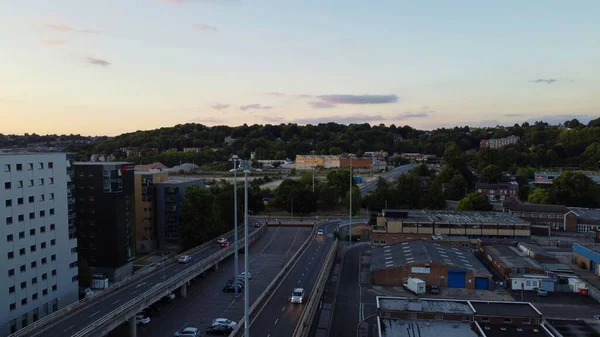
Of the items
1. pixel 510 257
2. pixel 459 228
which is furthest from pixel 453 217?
pixel 510 257

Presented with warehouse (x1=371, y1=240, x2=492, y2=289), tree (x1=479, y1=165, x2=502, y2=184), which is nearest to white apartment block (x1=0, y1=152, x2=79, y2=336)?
warehouse (x1=371, y1=240, x2=492, y2=289)

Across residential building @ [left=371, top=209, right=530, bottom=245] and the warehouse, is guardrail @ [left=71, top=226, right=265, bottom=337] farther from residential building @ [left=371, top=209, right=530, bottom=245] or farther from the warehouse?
residential building @ [left=371, top=209, right=530, bottom=245]

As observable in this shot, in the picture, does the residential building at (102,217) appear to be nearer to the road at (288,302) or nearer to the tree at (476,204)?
the road at (288,302)

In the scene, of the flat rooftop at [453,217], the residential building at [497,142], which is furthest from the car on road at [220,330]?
the residential building at [497,142]

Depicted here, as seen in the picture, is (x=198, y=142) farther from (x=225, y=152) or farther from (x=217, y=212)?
(x=217, y=212)

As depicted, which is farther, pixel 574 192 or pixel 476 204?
pixel 574 192

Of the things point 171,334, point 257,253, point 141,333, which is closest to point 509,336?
point 171,334

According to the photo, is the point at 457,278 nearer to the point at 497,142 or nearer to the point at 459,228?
the point at 459,228
